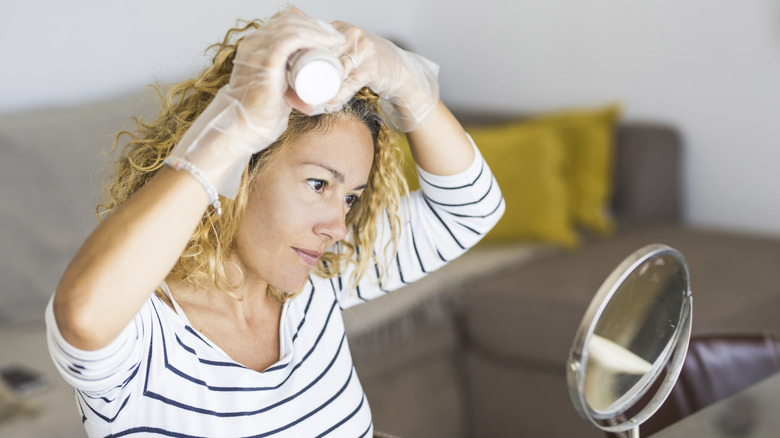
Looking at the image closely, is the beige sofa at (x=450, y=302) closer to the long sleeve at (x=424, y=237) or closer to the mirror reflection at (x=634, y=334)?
the long sleeve at (x=424, y=237)

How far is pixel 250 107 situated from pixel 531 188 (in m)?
1.90

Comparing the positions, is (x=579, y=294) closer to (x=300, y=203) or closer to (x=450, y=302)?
(x=450, y=302)

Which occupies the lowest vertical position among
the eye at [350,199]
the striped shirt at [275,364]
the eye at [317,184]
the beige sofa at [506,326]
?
the beige sofa at [506,326]

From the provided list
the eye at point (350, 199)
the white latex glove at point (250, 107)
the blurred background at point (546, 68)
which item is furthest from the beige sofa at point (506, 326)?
the white latex glove at point (250, 107)

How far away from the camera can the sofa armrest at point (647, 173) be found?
2.68 metres

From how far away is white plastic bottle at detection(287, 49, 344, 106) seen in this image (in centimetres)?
72

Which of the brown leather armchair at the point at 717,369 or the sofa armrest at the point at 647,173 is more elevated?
the brown leather armchair at the point at 717,369

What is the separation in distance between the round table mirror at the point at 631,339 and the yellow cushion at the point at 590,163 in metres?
1.79

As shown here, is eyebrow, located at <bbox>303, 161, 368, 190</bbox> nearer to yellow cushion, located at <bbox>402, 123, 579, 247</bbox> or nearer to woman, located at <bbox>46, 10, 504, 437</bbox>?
woman, located at <bbox>46, 10, 504, 437</bbox>

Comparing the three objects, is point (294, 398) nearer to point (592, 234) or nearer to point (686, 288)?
point (686, 288)

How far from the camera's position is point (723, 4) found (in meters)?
2.54

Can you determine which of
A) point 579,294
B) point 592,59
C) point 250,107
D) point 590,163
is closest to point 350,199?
→ point 250,107

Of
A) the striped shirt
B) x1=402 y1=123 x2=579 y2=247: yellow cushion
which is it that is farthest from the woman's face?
x1=402 y1=123 x2=579 y2=247: yellow cushion

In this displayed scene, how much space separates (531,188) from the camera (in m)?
2.58
